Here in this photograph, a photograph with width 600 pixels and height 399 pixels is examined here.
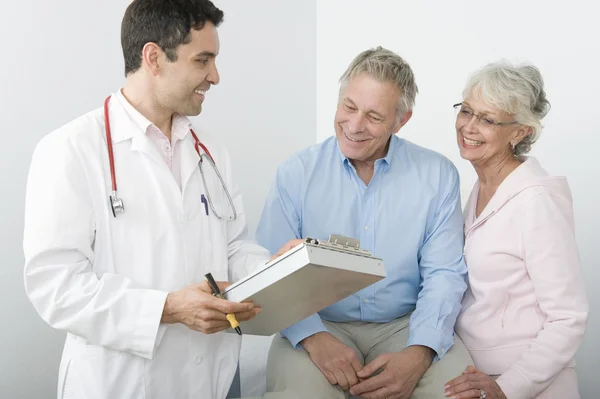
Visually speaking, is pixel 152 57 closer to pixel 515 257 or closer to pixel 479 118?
pixel 479 118

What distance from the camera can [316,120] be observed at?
3.64m

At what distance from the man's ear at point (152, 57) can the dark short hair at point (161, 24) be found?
1cm

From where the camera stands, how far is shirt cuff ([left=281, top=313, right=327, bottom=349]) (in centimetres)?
202

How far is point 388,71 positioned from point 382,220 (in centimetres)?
46

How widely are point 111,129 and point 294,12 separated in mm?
1868

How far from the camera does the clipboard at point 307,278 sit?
1.51 m

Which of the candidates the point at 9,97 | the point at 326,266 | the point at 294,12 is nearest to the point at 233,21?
the point at 294,12

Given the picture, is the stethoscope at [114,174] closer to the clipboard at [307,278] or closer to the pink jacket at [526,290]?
the clipboard at [307,278]

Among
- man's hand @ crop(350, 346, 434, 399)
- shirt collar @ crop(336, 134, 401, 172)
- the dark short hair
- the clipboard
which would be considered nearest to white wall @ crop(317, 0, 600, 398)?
shirt collar @ crop(336, 134, 401, 172)

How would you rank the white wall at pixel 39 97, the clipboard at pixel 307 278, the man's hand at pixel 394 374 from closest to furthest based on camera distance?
the clipboard at pixel 307 278 < the man's hand at pixel 394 374 < the white wall at pixel 39 97

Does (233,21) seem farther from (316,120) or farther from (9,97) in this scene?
(9,97)

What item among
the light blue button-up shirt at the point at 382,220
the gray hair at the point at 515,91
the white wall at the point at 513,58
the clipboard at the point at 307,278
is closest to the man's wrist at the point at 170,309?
the clipboard at the point at 307,278

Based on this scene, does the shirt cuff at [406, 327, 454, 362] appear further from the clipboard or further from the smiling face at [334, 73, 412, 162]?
the smiling face at [334, 73, 412, 162]

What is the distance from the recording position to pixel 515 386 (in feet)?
6.37
